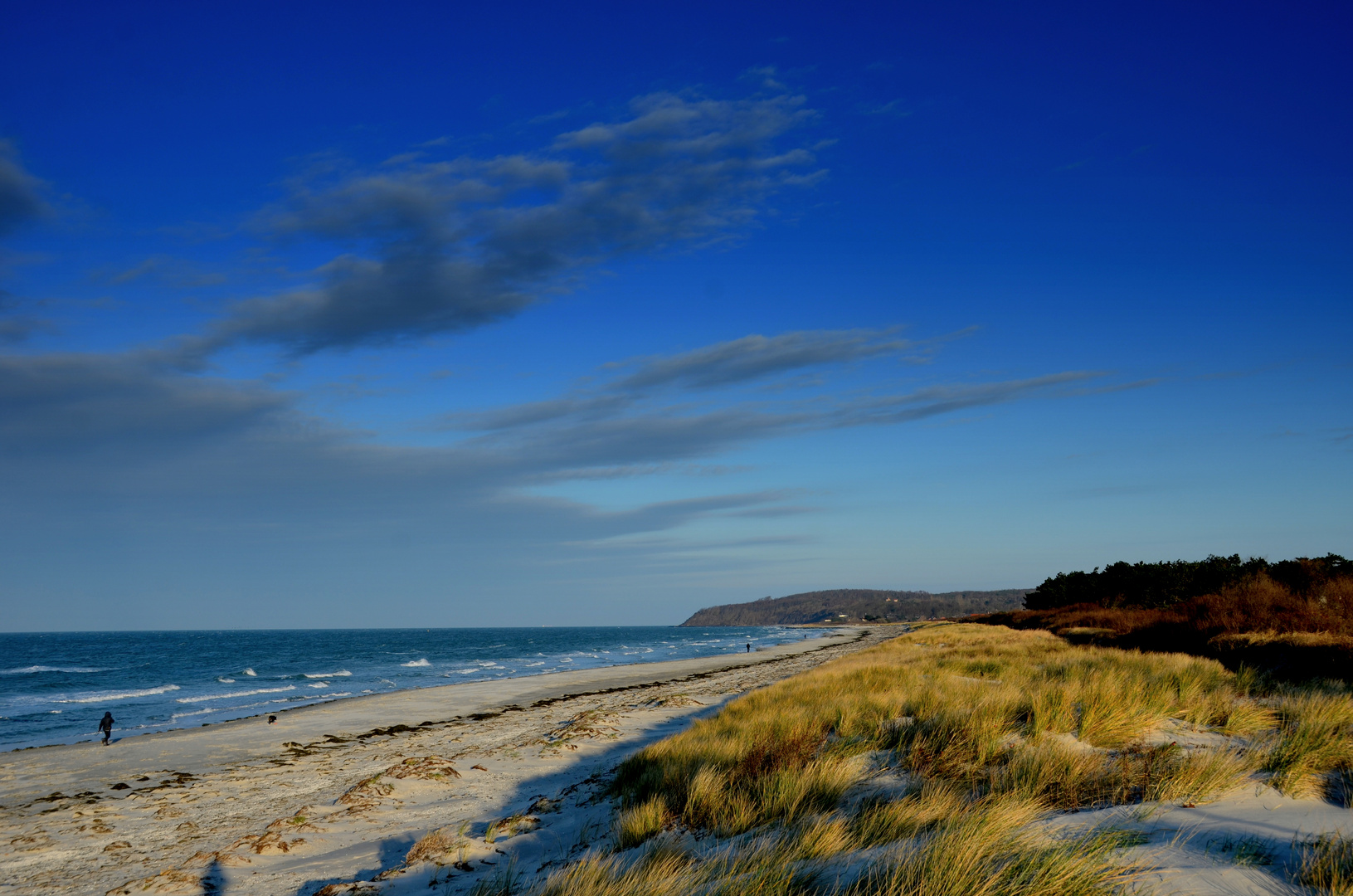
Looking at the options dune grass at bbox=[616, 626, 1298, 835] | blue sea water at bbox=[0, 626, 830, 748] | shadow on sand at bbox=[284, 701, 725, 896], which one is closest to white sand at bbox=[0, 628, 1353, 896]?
shadow on sand at bbox=[284, 701, 725, 896]

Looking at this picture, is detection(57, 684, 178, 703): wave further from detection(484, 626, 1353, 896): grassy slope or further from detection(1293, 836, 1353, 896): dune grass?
detection(1293, 836, 1353, 896): dune grass

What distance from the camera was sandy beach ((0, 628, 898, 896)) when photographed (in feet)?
26.5

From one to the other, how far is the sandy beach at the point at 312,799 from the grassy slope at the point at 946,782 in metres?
1.70

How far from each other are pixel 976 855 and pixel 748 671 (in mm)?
36692

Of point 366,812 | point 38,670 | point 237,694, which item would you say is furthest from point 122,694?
point 366,812

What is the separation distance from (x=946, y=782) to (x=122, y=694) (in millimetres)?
46908

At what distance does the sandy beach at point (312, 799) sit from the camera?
26.5 ft

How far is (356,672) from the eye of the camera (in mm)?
52219

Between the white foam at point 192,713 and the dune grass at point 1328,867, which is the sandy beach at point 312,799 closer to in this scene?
the white foam at point 192,713

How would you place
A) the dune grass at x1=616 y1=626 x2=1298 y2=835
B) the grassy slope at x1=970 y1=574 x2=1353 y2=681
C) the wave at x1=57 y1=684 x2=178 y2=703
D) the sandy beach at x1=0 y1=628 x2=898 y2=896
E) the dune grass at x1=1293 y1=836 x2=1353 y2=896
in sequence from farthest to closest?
the wave at x1=57 y1=684 x2=178 y2=703
the grassy slope at x1=970 y1=574 x2=1353 y2=681
the sandy beach at x1=0 y1=628 x2=898 y2=896
the dune grass at x1=616 y1=626 x2=1298 y2=835
the dune grass at x1=1293 y1=836 x2=1353 y2=896

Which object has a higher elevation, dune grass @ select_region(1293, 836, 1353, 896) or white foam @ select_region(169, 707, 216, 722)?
dune grass @ select_region(1293, 836, 1353, 896)

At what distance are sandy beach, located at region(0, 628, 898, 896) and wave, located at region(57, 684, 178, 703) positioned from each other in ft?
59.4

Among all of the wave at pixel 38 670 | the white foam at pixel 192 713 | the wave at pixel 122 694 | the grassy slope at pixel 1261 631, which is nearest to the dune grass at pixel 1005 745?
the grassy slope at pixel 1261 631

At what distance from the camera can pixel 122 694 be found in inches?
1517
